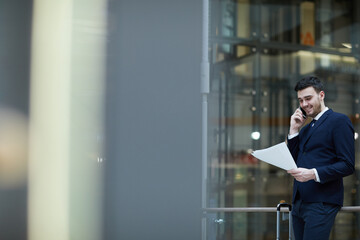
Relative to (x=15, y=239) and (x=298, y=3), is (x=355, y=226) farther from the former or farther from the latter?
(x=15, y=239)

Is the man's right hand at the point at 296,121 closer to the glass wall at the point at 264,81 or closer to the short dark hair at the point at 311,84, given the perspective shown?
the short dark hair at the point at 311,84

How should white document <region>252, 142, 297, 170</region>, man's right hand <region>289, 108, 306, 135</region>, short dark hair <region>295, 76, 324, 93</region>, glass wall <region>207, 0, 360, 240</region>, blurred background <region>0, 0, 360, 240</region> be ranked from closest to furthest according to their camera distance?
blurred background <region>0, 0, 360, 240</region>
white document <region>252, 142, 297, 170</region>
short dark hair <region>295, 76, 324, 93</region>
man's right hand <region>289, 108, 306, 135</region>
glass wall <region>207, 0, 360, 240</region>

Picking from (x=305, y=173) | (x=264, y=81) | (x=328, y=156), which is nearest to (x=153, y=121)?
(x=305, y=173)

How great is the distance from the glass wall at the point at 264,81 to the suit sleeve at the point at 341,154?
6.25 metres

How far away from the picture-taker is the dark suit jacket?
→ 90.4 inches

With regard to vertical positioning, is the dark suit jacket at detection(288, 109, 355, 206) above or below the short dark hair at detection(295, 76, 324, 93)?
below

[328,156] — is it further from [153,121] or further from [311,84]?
[153,121]

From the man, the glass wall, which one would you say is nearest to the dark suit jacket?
the man

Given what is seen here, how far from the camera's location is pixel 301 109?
2.64m

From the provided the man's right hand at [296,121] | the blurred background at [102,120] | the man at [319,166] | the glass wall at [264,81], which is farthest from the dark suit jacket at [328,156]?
the glass wall at [264,81]

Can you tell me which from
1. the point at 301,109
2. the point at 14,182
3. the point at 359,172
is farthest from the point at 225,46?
the point at 14,182

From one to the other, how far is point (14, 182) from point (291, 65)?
773 centimetres

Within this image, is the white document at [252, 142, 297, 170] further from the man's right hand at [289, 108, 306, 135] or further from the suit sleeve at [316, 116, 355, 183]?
the man's right hand at [289, 108, 306, 135]

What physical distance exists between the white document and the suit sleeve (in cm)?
15
